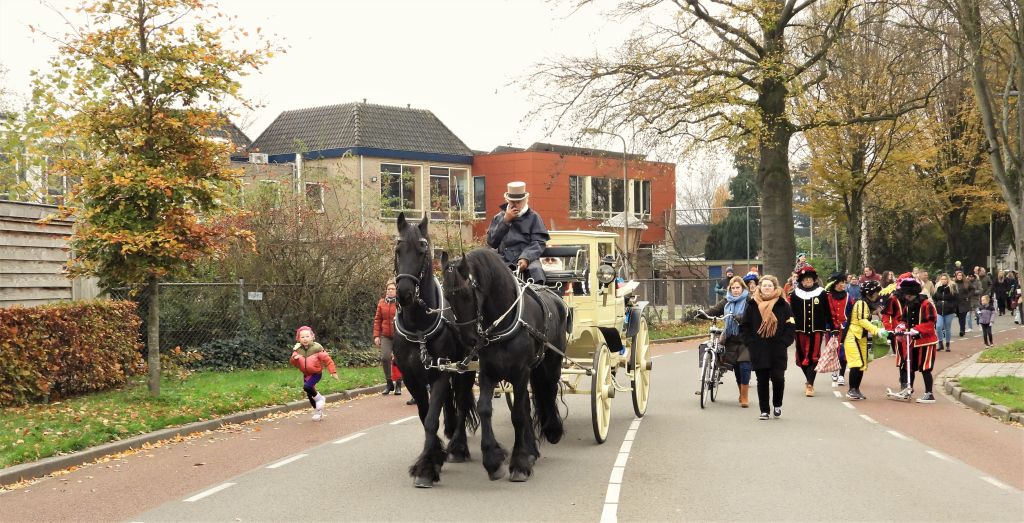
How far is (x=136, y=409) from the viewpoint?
13.6 metres

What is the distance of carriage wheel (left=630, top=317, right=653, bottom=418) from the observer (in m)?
13.4

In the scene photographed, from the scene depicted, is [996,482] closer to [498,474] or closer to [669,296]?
[498,474]

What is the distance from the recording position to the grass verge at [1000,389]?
14703 mm

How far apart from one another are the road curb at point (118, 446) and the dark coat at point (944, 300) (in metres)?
16.5

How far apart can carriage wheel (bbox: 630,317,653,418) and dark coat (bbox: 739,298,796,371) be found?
1.37 m

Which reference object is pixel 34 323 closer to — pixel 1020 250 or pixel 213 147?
pixel 213 147

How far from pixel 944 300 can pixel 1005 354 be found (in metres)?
3.20

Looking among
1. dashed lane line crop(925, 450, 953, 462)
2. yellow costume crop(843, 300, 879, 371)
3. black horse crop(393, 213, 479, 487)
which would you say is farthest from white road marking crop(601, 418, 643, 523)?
yellow costume crop(843, 300, 879, 371)

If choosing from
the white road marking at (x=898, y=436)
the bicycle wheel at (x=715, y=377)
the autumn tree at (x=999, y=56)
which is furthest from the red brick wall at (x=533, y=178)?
the white road marking at (x=898, y=436)

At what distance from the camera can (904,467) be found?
9.88 meters

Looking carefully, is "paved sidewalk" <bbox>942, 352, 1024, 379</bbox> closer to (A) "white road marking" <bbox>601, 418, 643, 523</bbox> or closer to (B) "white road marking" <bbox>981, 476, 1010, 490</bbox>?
(A) "white road marking" <bbox>601, 418, 643, 523</bbox>

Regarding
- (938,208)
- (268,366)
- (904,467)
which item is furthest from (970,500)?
(938,208)

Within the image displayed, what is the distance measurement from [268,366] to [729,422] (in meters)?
10.8

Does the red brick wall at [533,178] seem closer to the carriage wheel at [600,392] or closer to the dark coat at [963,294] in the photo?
the dark coat at [963,294]
